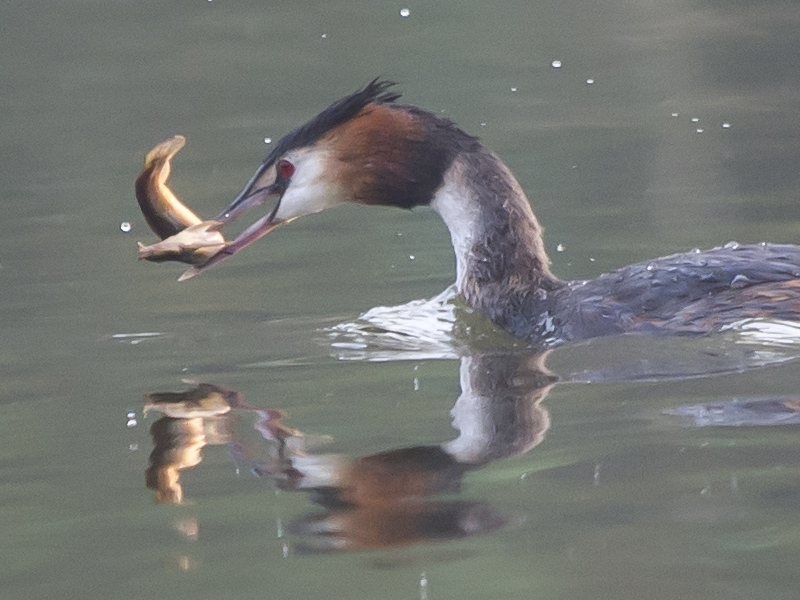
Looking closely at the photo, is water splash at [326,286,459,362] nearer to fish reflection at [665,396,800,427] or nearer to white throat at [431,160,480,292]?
white throat at [431,160,480,292]

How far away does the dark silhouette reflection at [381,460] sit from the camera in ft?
12.7

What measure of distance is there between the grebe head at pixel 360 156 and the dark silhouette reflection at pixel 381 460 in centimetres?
93

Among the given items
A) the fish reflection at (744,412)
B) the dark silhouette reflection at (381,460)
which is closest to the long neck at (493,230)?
the dark silhouette reflection at (381,460)

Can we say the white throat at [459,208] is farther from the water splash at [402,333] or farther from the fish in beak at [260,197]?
the fish in beak at [260,197]

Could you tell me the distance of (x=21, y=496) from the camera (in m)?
4.35

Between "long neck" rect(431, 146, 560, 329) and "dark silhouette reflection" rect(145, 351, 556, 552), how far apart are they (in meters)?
0.57

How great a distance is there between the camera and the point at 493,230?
242 inches

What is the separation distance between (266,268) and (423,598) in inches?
166

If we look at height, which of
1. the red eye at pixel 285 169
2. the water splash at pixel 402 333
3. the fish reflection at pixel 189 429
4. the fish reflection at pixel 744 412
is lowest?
the water splash at pixel 402 333

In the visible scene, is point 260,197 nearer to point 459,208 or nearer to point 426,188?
point 426,188

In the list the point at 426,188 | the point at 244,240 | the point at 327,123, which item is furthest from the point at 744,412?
the point at 244,240

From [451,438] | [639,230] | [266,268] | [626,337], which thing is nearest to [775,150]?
[639,230]

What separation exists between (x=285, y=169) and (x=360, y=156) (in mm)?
292

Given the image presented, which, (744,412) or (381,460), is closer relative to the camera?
(381,460)
